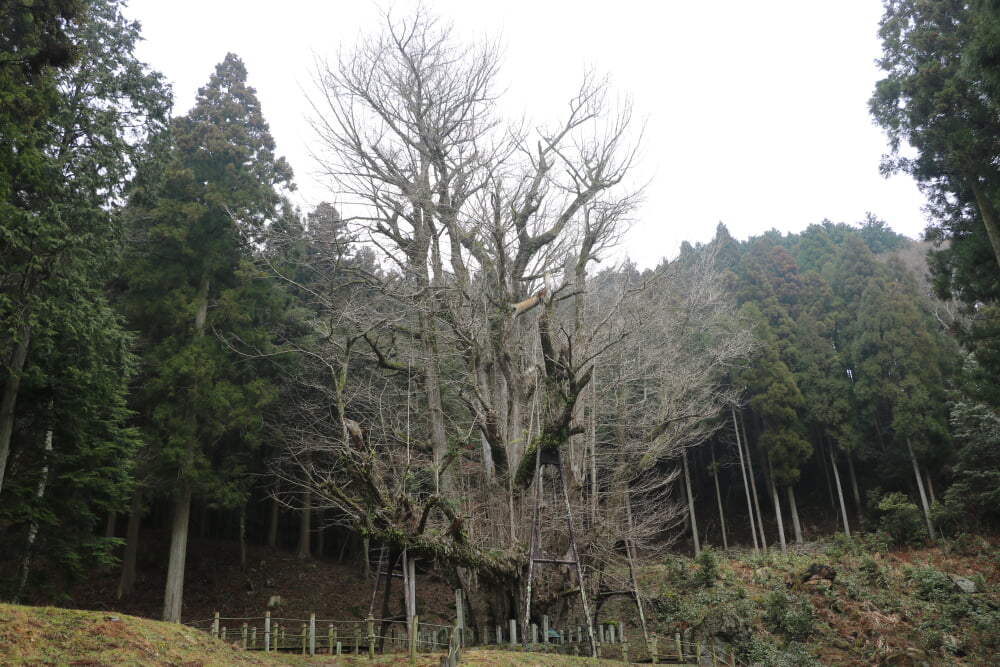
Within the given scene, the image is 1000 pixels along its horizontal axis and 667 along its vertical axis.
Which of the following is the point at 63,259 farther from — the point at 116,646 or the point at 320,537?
the point at 320,537

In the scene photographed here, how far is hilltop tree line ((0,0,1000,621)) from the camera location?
1021 cm

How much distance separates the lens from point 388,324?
12742 mm

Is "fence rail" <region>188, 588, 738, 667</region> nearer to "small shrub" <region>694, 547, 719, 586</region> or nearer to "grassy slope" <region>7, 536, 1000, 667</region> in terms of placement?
"grassy slope" <region>7, 536, 1000, 667</region>

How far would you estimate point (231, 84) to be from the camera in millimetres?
19203

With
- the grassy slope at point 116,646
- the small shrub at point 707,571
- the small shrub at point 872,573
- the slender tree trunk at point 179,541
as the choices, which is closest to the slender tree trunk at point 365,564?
the slender tree trunk at point 179,541

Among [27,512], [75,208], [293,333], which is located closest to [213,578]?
[293,333]

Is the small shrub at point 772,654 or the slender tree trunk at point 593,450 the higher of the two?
the slender tree trunk at point 593,450

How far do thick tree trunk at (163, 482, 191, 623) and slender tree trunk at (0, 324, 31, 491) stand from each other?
440cm

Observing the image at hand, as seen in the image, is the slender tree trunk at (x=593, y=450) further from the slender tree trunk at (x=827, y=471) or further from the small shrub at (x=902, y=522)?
the slender tree trunk at (x=827, y=471)

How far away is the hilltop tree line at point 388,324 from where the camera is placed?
1021 cm

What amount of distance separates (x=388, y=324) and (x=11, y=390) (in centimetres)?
667

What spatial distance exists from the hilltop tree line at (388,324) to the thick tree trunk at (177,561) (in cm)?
7

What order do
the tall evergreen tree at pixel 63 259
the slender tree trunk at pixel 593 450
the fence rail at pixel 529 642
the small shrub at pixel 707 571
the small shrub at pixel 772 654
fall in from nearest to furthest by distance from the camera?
the tall evergreen tree at pixel 63 259
the fence rail at pixel 529 642
the small shrub at pixel 772 654
the slender tree trunk at pixel 593 450
the small shrub at pixel 707 571

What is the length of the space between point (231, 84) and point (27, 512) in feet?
45.7
